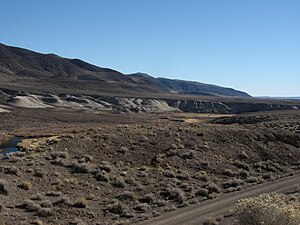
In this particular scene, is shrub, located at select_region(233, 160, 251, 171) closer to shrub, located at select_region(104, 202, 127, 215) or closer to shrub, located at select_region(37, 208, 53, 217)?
shrub, located at select_region(104, 202, 127, 215)

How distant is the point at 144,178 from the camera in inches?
990

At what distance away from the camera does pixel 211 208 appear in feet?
64.2

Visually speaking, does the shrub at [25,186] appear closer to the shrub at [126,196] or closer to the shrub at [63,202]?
the shrub at [63,202]

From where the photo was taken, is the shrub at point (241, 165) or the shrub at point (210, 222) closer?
the shrub at point (210, 222)

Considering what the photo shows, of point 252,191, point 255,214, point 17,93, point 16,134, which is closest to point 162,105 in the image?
point 17,93

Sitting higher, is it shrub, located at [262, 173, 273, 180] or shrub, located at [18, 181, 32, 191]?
shrub, located at [262, 173, 273, 180]

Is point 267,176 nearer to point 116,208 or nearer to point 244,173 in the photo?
point 244,173

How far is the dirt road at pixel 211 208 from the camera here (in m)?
17.5

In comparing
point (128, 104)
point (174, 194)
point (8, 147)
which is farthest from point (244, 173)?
point (128, 104)

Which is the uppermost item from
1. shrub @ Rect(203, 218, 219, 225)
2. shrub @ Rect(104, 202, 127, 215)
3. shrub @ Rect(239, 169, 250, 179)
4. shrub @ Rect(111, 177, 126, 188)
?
shrub @ Rect(203, 218, 219, 225)

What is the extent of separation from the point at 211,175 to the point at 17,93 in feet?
376

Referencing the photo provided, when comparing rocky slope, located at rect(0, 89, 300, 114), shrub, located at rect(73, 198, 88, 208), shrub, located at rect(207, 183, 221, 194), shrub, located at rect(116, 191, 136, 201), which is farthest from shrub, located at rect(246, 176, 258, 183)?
rocky slope, located at rect(0, 89, 300, 114)

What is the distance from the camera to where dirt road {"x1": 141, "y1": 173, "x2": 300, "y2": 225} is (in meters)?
17.5

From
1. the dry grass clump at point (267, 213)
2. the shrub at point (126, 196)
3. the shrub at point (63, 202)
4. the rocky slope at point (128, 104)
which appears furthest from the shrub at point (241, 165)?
the rocky slope at point (128, 104)
